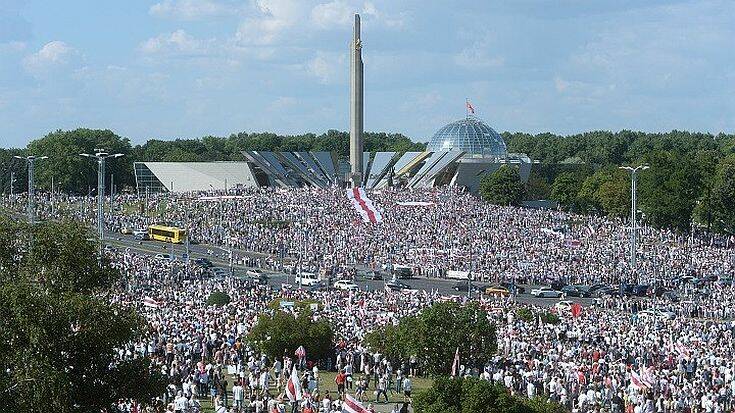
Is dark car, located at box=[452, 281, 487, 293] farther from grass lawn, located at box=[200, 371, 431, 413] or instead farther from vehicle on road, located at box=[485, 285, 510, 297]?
grass lawn, located at box=[200, 371, 431, 413]

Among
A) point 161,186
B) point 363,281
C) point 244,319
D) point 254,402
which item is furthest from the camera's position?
point 161,186

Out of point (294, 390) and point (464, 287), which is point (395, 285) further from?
point (294, 390)

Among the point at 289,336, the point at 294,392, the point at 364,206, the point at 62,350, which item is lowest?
the point at 294,392

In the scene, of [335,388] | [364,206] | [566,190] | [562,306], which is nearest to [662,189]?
[364,206]

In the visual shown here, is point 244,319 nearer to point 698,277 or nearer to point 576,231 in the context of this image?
point 698,277

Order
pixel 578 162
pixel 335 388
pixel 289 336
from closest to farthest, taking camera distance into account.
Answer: pixel 335 388 → pixel 289 336 → pixel 578 162

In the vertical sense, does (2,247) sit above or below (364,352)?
above

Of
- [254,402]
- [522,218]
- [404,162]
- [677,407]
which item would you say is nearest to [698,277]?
[522,218]

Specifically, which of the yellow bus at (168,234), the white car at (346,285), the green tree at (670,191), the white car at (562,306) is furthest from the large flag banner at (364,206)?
the white car at (562,306)
